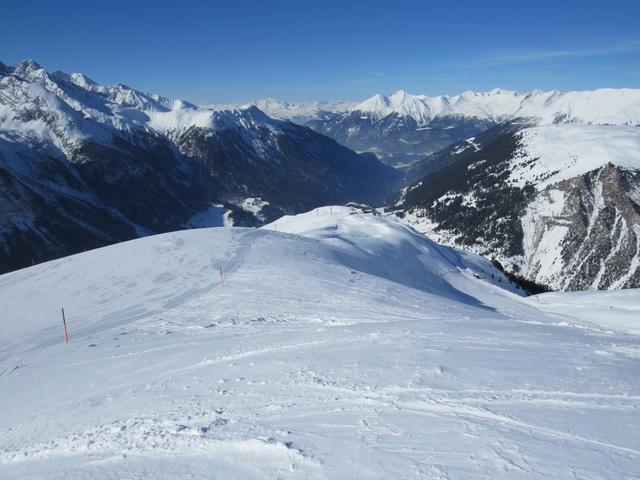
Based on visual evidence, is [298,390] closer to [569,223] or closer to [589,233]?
[589,233]

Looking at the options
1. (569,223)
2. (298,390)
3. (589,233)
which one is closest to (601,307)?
(298,390)

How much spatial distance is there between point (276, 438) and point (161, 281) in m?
24.1

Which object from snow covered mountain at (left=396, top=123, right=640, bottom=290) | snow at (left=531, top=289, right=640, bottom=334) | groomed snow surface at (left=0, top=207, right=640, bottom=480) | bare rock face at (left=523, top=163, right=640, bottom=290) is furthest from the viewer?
snow covered mountain at (left=396, top=123, right=640, bottom=290)

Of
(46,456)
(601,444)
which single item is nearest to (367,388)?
(601,444)

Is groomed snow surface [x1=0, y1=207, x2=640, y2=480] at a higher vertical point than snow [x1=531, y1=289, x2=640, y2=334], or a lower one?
higher

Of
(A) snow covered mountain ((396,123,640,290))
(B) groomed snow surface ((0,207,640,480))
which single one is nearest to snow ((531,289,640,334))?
(B) groomed snow surface ((0,207,640,480))

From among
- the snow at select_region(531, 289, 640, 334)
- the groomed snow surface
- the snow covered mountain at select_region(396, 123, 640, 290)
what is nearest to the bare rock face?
the snow covered mountain at select_region(396, 123, 640, 290)

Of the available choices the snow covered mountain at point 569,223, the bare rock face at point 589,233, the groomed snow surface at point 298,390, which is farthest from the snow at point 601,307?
the snow covered mountain at point 569,223

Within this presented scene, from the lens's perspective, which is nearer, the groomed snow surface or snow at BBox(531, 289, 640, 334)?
the groomed snow surface

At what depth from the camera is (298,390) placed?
486 inches

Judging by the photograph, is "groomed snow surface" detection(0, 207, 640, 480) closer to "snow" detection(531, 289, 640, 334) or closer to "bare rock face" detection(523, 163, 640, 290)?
"snow" detection(531, 289, 640, 334)

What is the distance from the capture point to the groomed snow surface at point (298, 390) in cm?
875

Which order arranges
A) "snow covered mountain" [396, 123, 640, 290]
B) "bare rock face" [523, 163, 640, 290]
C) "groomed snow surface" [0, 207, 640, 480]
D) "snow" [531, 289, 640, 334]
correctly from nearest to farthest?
1. "groomed snow surface" [0, 207, 640, 480]
2. "snow" [531, 289, 640, 334]
3. "bare rock face" [523, 163, 640, 290]
4. "snow covered mountain" [396, 123, 640, 290]

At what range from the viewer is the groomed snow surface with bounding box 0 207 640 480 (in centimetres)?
875
